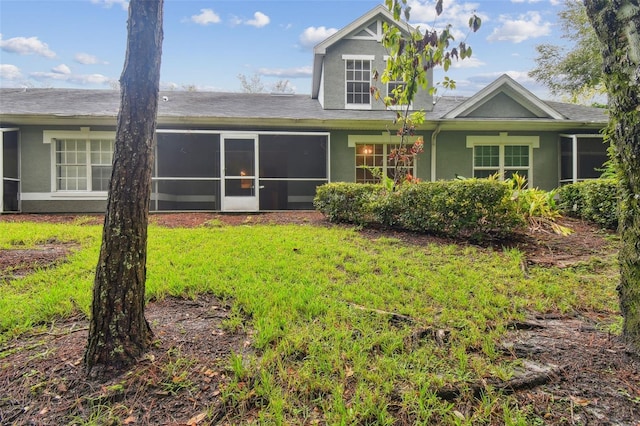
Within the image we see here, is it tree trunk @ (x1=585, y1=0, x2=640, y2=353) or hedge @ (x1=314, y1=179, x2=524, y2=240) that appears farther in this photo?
hedge @ (x1=314, y1=179, x2=524, y2=240)

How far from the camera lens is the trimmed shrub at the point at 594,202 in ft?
23.6

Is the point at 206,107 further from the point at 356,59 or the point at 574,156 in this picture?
the point at 574,156

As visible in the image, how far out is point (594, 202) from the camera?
7.64m

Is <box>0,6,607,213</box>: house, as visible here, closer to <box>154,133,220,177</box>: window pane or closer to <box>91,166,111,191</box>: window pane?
<box>91,166,111,191</box>: window pane

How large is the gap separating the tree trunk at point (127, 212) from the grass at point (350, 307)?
45cm

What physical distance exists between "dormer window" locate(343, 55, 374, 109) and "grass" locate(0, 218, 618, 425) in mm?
7308

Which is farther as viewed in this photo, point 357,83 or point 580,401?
point 357,83

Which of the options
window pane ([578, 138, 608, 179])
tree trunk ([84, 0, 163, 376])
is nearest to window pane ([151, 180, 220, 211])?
tree trunk ([84, 0, 163, 376])

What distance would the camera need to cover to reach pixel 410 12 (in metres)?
4.61

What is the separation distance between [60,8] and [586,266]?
14.4m

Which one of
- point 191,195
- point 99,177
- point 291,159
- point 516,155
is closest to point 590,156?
point 516,155

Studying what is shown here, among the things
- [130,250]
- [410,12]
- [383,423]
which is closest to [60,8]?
[410,12]

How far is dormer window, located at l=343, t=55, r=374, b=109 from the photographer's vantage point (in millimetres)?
12148

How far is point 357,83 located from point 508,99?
490cm
